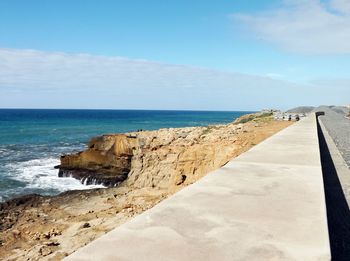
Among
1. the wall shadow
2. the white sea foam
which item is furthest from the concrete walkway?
the white sea foam

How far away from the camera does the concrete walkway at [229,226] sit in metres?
2.24

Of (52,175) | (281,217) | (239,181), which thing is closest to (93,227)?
(239,181)

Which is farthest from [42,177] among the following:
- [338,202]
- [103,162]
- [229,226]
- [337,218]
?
[229,226]

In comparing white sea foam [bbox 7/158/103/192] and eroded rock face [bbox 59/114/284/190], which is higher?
eroded rock face [bbox 59/114/284/190]

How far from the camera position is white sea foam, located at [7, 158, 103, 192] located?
72.4 ft

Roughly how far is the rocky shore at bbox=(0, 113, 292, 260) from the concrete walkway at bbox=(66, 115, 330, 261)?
820cm

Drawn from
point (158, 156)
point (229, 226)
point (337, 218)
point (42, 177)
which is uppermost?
point (229, 226)

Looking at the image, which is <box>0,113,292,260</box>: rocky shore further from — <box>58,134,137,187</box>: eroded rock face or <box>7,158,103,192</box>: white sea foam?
<box>7,158,103,192</box>: white sea foam

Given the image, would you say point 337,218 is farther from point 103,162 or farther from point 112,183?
point 103,162

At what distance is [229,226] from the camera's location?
2.71 meters

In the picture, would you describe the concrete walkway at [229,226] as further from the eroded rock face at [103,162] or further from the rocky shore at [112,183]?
the eroded rock face at [103,162]

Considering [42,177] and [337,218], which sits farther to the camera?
[42,177]

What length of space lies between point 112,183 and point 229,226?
21.1 meters

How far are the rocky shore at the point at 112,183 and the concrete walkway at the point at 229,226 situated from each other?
820cm
